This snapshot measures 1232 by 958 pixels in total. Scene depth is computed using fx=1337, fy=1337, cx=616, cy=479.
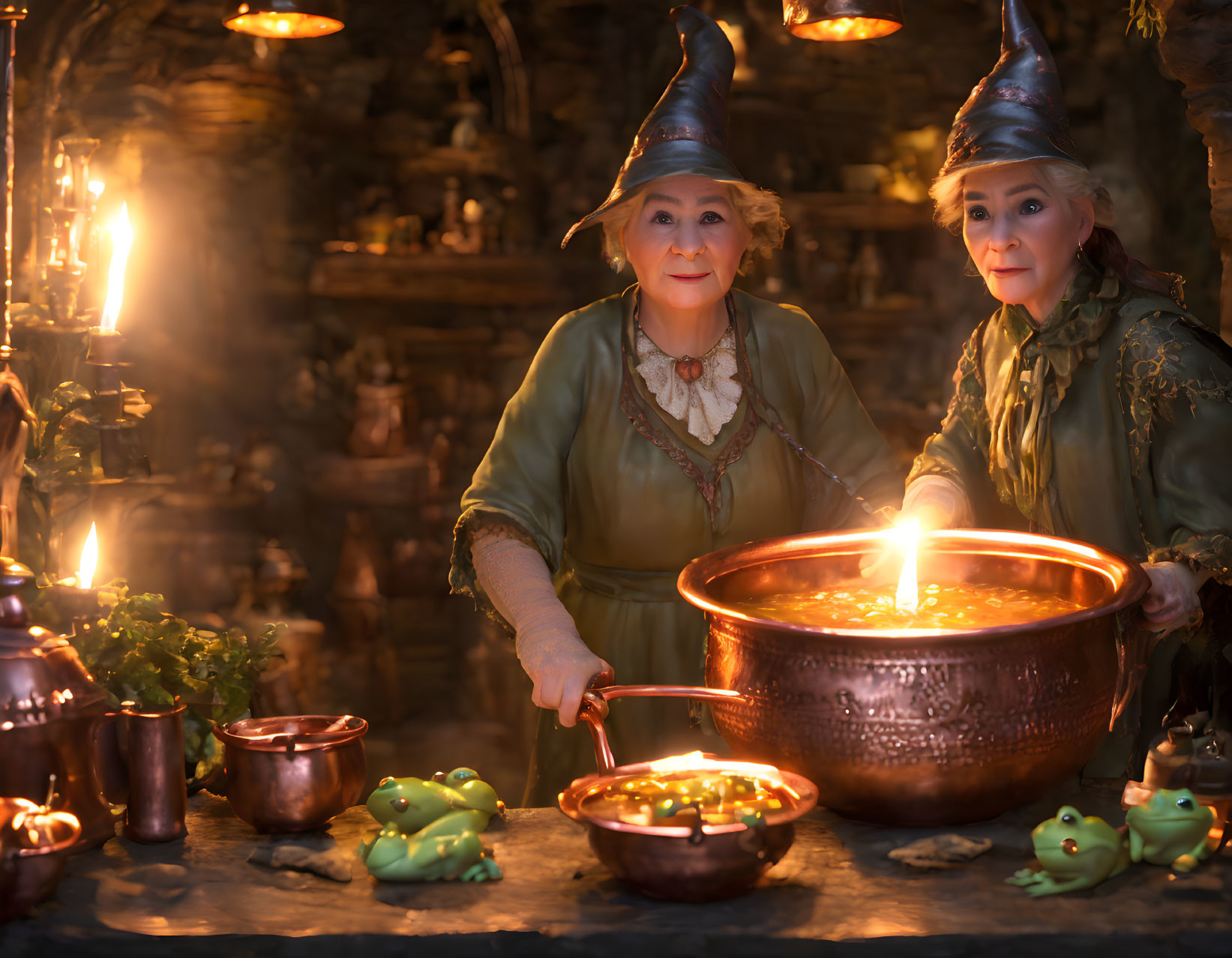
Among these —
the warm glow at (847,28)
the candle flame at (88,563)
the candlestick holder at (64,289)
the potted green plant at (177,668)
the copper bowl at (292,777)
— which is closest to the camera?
the copper bowl at (292,777)

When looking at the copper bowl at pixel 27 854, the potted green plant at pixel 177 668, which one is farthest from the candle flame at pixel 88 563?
the copper bowl at pixel 27 854

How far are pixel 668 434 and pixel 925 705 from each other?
3.16 ft

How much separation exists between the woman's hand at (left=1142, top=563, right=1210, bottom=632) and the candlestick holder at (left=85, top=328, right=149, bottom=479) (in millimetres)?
1495

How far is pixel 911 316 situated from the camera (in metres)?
5.98

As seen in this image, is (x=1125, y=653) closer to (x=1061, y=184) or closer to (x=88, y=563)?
(x=1061, y=184)

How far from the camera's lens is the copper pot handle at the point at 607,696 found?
1.61 m

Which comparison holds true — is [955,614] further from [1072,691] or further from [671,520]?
[671,520]

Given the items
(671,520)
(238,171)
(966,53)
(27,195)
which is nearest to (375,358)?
(238,171)

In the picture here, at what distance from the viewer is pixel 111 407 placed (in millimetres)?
2072

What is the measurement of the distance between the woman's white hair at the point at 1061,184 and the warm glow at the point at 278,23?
1209 mm

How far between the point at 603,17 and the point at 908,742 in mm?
5152

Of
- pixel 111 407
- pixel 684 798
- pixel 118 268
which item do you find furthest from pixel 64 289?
pixel 684 798

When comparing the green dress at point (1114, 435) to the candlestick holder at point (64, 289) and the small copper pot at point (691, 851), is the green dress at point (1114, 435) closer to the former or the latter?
the small copper pot at point (691, 851)

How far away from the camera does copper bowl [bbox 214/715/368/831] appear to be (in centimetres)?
167
